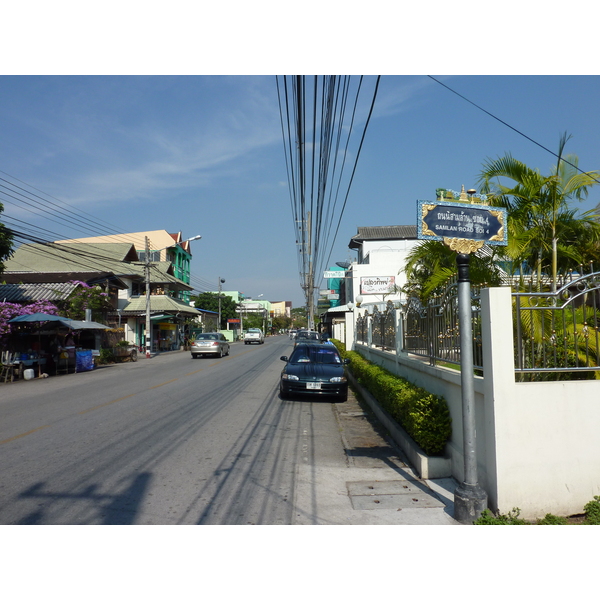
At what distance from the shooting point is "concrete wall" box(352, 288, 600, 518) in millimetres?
4961

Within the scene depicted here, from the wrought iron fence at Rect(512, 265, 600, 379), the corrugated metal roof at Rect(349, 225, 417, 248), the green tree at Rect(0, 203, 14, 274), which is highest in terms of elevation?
the corrugated metal roof at Rect(349, 225, 417, 248)

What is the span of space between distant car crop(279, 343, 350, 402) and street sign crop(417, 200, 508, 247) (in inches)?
322

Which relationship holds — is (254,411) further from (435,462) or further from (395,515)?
(395,515)

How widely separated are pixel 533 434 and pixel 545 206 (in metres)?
5.47

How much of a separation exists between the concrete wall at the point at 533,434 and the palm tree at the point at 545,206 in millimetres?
4256

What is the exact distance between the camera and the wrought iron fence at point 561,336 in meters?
5.38

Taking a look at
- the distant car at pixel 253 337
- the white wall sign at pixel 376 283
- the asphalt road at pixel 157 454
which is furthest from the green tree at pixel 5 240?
the distant car at pixel 253 337

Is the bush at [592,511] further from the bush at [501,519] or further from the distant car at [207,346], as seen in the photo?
the distant car at [207,346]

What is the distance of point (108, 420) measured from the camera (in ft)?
33.6

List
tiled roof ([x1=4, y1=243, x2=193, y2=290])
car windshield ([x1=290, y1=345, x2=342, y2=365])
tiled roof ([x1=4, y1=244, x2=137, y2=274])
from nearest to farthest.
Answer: car windshield ([x1=290, y1=345, x2=342, y2=365]), tiled roof ([x1=4, y1=243, x2=193, y2=290]), tiled roof ([x1=4, y1=244, x2=137, y2=274])

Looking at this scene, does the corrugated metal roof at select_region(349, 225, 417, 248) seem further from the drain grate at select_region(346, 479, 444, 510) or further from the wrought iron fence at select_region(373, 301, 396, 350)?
the drain grate at select_region(346, 479, 444, 510)

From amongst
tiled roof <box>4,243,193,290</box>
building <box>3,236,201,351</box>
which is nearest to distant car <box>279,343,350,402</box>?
building <box>3,236,201,351</box>

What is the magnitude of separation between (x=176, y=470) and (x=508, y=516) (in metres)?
4.09

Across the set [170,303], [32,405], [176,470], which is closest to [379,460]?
[176,470]
